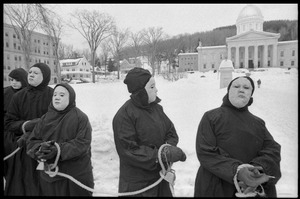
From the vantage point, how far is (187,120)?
22.0 feet

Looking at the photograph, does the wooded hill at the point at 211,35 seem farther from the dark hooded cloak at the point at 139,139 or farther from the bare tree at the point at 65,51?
the dark hooded cloak at the point at 139,139

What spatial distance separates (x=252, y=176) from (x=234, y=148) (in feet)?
0.92

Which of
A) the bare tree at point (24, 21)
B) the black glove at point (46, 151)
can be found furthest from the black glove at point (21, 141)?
the bare tree at point (24, 21)

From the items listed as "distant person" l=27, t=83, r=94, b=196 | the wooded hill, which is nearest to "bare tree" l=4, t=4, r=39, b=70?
the wooded hill

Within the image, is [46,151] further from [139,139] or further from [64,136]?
[139,139]

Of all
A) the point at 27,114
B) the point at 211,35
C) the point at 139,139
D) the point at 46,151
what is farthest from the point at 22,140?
the point at 211,35

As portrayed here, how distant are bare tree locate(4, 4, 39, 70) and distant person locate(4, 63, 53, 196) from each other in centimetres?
335

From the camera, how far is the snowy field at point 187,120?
4039mm

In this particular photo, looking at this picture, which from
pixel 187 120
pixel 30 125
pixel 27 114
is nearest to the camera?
pixel 30 125

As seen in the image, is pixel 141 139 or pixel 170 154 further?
pixel 141 139

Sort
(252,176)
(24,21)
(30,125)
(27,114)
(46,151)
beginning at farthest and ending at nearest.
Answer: (24,21) < (27,114) < (30,125) < (46,151) < (252,176)

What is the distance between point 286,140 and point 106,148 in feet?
13.9

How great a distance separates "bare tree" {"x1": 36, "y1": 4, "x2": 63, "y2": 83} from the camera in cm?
523

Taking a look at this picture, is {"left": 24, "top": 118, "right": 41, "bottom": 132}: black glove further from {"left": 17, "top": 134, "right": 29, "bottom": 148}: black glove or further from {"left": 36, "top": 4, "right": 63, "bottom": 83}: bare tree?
{"left": 36, "top": 4, "right": 63, "bottom": 83}: bare tree
